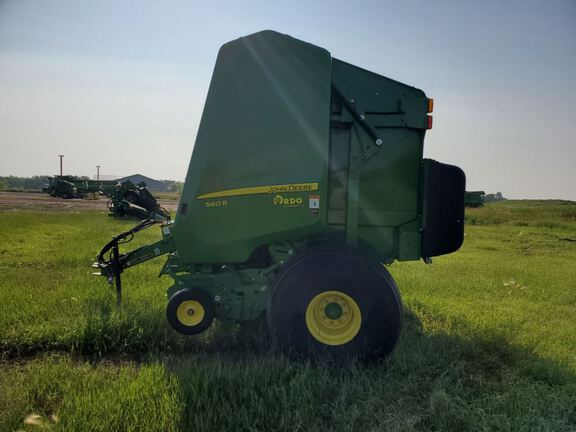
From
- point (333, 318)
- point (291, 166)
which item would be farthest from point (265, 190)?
point (333, 318)

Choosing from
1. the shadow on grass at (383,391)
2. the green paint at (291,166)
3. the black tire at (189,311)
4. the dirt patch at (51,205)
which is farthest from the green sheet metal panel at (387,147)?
the dirt patch at (51,205)

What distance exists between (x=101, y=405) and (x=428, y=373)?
2.40 meters

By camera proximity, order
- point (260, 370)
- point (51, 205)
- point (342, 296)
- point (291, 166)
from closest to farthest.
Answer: point (260, 370), point (342, 296), point (291, 166), point (51, 205)

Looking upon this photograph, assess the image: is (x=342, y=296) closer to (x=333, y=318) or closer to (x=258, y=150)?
(x=333, y=318)

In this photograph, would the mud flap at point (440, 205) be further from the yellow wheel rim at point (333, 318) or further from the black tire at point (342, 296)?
the yellow wheel rim at point (333, 318)

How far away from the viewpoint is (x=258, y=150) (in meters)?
3.32

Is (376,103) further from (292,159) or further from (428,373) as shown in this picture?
(428,373)

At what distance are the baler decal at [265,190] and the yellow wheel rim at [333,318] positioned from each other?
859 millimetres

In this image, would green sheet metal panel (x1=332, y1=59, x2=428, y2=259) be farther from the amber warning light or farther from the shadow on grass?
the shadow on grass

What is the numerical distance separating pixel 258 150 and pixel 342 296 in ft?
4.58

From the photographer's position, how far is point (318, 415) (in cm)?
248

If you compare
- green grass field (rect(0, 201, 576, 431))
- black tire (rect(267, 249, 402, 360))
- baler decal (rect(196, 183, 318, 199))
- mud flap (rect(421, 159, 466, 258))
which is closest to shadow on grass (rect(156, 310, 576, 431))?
green grass field (rect(0, 201, 576, 431))

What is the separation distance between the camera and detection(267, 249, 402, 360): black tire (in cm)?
307

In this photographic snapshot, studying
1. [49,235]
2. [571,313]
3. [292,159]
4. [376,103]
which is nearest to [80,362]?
[292,159]
